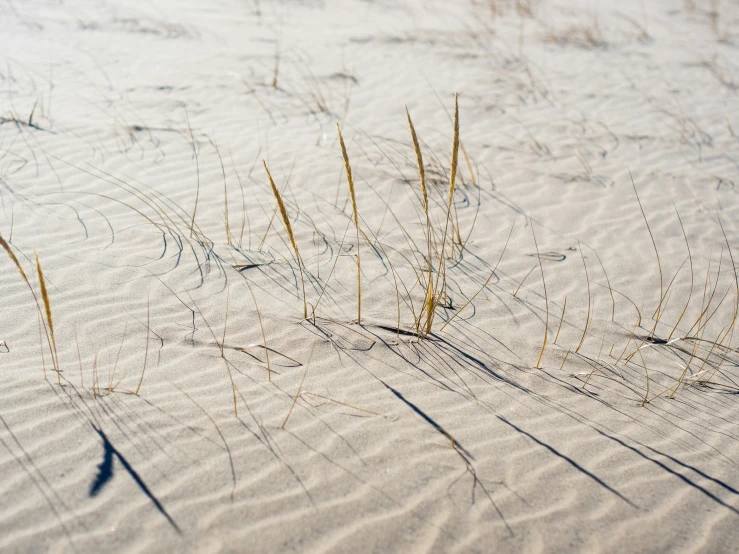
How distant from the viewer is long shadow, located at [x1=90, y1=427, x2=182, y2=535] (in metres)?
1.97

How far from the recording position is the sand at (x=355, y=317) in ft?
6.72

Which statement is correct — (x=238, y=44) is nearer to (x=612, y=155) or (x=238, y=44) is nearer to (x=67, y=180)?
(x=67, y=180)

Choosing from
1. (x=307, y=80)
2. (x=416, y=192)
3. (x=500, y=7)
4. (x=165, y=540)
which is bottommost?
(x=165, y=540)

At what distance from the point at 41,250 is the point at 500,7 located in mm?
10213

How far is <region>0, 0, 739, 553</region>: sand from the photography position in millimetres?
2047

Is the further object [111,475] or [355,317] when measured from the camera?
[355,317]


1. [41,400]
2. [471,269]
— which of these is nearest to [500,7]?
[471,269]

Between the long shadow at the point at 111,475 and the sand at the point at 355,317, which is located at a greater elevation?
the sand at the point at 355,317

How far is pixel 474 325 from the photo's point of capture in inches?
128

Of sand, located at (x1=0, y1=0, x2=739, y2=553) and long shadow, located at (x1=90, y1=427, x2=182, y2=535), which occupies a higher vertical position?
sand, located at (x1=0, y1=0, x2=739, y2=553)

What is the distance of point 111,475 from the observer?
2086 millimetres

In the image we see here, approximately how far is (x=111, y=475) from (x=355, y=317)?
4.86 ft

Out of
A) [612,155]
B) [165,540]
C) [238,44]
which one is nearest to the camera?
[165,540]

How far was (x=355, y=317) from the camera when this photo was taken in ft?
10.6
